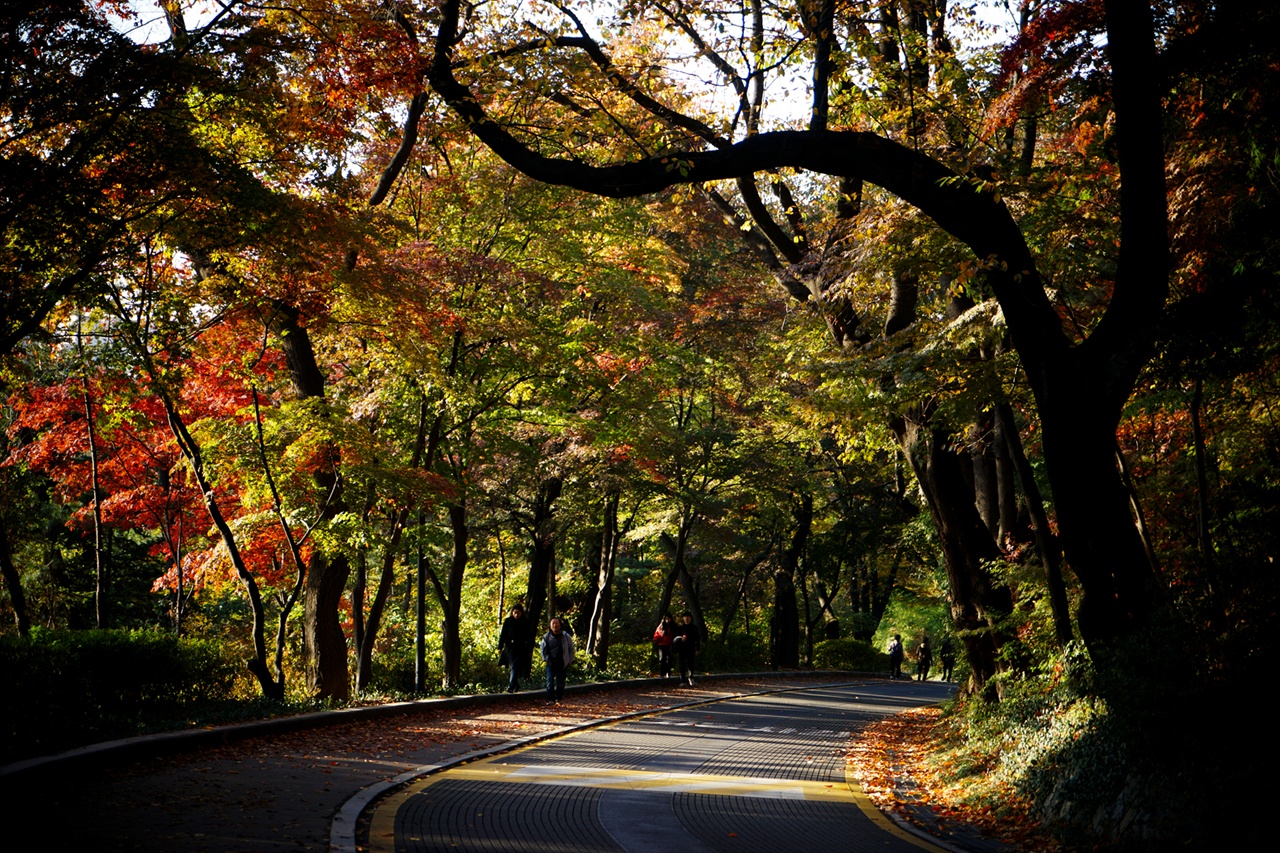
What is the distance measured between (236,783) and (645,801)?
351 centimetres

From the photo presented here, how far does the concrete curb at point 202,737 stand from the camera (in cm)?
750

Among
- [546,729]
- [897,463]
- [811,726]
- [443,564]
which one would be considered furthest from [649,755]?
[443,564]

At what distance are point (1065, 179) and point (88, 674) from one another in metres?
11.5

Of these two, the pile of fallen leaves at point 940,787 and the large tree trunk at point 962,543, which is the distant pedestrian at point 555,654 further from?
the large tree trunk at point 962,543

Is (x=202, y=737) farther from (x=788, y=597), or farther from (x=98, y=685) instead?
(x=788, y=597)

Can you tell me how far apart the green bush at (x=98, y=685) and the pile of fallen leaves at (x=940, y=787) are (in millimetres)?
7563

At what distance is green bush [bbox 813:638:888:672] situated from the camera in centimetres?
4116

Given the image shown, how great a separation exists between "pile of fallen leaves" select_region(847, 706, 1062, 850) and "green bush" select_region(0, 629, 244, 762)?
756 centimetres

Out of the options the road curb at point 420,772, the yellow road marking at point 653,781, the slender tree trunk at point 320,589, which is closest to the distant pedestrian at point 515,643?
the road curb at point 420,772

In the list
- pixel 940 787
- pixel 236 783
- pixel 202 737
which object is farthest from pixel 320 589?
pixel 940 787

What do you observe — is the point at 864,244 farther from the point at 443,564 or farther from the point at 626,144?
the point at 443,564

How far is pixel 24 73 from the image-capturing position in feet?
29.2

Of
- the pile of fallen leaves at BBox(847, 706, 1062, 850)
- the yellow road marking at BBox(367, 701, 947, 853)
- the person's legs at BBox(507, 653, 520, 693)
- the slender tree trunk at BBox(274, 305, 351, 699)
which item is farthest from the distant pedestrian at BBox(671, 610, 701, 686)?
the yellow road marking at BBox(367, 701, 947, 853)

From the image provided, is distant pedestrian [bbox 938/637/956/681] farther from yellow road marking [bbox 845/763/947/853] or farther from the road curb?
yellow road marking [bbox 845/763/947/853]
